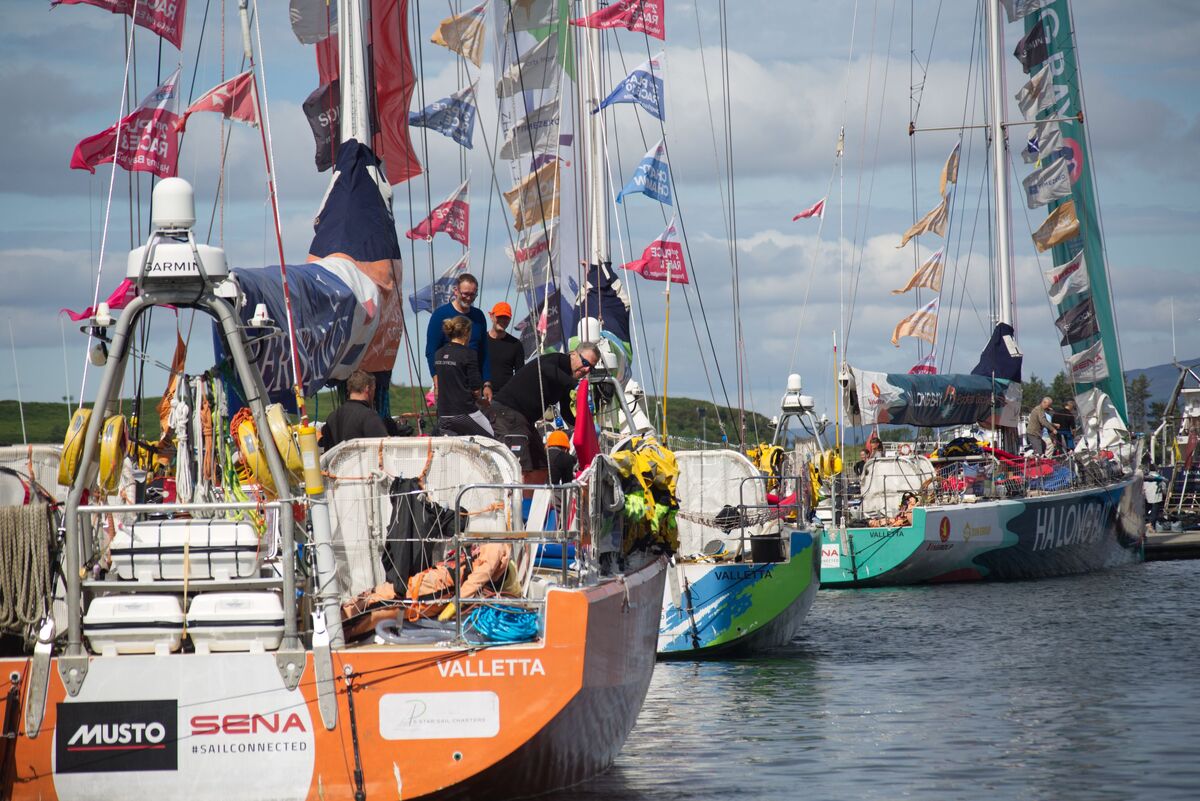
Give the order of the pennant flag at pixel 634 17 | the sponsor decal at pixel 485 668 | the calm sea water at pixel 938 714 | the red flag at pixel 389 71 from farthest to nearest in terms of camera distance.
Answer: the pennant flag at pixel 634 17 < the red flag at pixel 389 71 < the calm sea water at pixel 938 714 < the sponsor decal at pixel 485 668

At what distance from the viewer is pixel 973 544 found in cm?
2511

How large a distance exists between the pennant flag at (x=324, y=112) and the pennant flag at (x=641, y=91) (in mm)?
8464

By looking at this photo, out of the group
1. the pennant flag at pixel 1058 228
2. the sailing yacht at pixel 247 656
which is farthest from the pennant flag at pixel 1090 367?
the sailing yacht at pixel 247 656

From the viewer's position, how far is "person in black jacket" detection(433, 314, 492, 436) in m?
11.2

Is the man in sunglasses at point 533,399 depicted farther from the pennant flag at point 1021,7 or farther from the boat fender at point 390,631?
the pennant flag at point 1021,7

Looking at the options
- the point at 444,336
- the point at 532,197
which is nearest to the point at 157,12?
the point at 444,336

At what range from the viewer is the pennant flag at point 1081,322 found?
105ft

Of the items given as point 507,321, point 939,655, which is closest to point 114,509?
point 507,321

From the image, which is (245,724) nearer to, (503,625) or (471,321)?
(503,625)

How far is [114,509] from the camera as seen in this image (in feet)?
23.9

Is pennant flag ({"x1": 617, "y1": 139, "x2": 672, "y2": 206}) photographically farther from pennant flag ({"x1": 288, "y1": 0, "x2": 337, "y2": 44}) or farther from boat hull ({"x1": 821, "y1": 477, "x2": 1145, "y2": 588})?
pennant flag ({"x1": 288, "y1": 0, "x2": 337, "y2": 44})

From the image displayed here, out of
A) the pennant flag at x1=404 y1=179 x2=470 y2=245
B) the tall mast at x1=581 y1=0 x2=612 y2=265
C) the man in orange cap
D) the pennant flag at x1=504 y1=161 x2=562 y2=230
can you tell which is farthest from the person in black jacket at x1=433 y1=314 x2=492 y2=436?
the pennant flag at x1=404 y1=179 x2=470 y2=245

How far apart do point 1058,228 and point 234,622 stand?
26913 mm

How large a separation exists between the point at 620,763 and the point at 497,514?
6.29 feet
